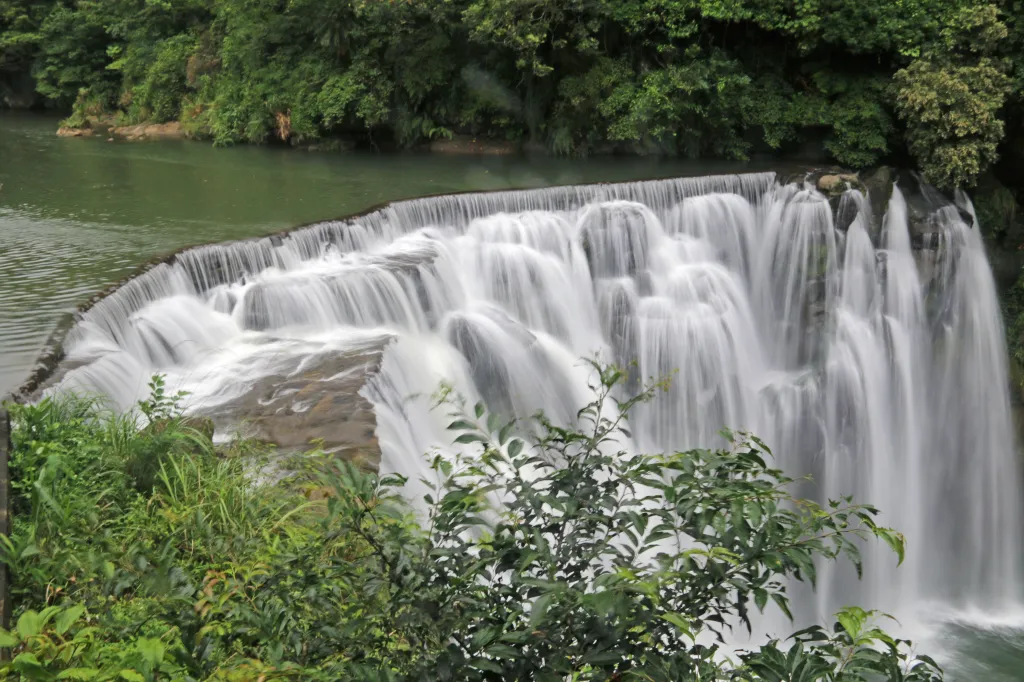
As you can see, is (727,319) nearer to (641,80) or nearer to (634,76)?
(641,80)

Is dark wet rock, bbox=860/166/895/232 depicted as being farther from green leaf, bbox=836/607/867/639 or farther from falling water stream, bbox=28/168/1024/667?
green leaf, bbox=836/607/867/639

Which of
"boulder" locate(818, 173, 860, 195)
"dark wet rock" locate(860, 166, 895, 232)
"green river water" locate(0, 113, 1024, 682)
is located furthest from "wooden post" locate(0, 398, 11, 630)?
"dark wet rock" locate(860, 166, 895, 232)

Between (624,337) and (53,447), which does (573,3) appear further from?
(53,447)

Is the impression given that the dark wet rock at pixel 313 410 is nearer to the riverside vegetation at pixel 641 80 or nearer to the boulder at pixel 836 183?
the boulder at pixel 836 183

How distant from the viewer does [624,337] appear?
36.4 ft

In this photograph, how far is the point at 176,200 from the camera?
1354cm

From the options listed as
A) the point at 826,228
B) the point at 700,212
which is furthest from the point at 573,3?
the point at 826,228

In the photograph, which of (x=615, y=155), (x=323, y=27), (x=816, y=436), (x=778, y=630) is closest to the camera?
(x=778, y=630)

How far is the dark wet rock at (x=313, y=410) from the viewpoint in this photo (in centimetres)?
638

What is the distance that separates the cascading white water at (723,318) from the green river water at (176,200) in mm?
956

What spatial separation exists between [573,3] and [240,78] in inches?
333

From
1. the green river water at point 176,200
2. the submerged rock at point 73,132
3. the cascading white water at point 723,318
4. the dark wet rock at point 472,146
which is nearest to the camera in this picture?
the green river water at point 176,200

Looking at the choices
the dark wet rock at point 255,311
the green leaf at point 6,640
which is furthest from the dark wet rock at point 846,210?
the green leaf at point 6,640

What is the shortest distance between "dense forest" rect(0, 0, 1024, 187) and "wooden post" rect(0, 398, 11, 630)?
37.1 feet
